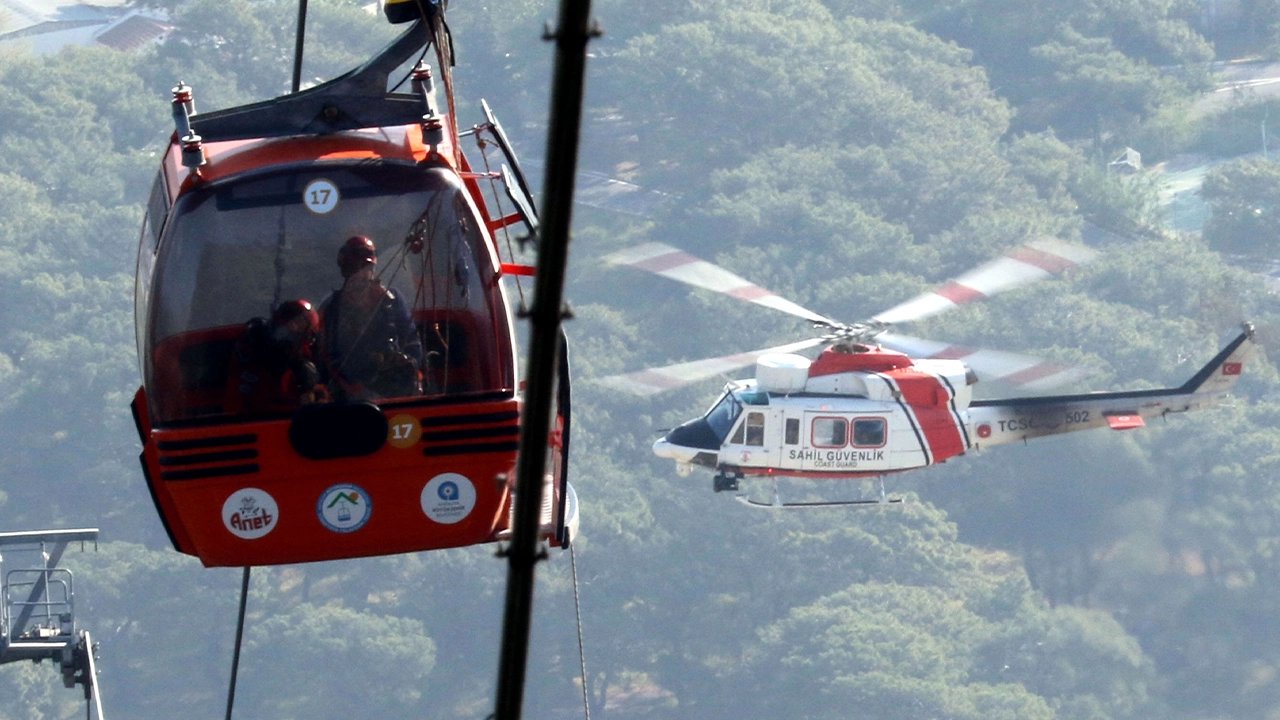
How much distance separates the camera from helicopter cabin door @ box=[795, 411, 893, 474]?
90.2 feet

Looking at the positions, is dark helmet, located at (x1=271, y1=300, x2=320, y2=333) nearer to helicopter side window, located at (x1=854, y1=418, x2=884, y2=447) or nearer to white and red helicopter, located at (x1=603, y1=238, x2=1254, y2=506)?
white and red helicopter, located at (x1=603, y1=238, x2=1254, y2=506)

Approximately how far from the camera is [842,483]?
2785 inches

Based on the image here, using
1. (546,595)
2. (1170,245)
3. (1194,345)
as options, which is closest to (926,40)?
(1170,245)

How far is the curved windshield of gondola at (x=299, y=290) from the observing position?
11148mm

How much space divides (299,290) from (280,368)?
0.31 m

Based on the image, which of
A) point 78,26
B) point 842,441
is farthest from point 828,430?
point 78,26

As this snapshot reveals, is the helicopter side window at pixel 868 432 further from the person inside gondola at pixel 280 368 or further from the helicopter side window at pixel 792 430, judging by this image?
the person inside gondola at pixel 280 368

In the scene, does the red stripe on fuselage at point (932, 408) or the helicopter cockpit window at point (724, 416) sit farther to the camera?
the helicopter cockpit window at point (724, 416)

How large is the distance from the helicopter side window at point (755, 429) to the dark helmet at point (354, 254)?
54.3 ft

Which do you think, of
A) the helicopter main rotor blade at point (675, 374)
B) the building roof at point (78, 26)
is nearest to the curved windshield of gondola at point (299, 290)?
the helicopter main rotor blade at point (675, 374)

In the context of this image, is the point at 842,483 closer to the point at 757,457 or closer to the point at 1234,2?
the point at 757,457

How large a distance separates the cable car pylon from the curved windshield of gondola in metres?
4.58

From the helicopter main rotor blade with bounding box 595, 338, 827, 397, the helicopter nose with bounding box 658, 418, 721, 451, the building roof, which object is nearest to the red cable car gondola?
the helicopter main rotor blade with bounding box 595, 338, 827, 397

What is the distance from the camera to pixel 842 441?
27.7 meters
